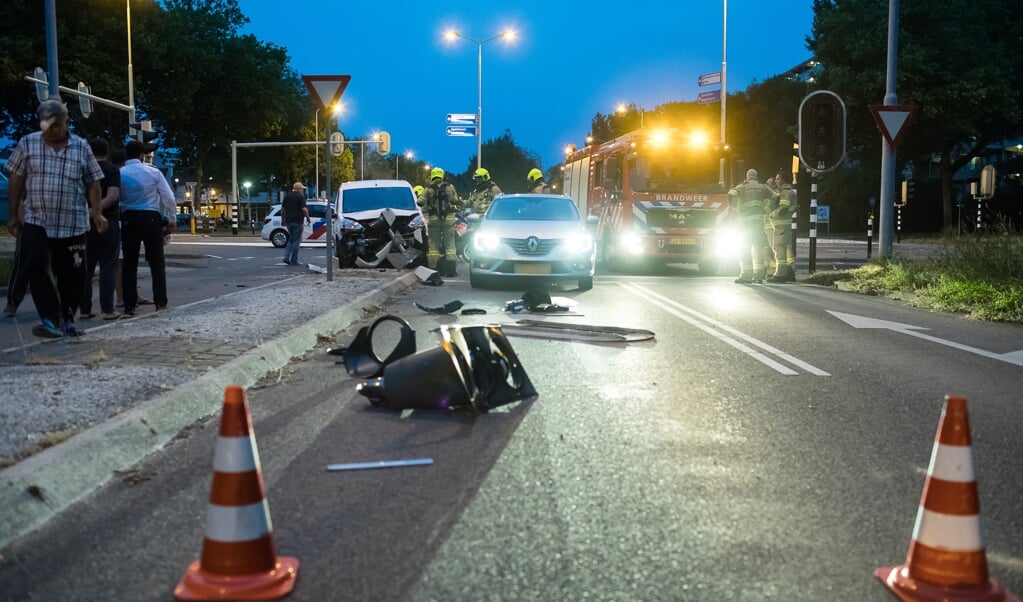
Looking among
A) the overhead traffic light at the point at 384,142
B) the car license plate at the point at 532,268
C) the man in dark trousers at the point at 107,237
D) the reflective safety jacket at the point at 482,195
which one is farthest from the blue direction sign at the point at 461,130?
the man in dark trousers at the point at 107,237

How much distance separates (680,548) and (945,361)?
5701 millimetres

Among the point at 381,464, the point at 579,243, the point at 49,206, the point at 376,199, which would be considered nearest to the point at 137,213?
the point at 49,206

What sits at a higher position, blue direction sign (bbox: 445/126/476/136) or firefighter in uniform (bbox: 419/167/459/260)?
blue direction sign (bbox: 445/126/476/136)

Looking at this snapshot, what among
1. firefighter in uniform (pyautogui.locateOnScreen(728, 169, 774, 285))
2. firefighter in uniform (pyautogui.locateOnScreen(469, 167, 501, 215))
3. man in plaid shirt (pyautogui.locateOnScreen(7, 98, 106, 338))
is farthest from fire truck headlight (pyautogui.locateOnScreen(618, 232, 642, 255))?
man in plaid shirt (pyautogui.locateOnScreen(7, 98, 106, 338))

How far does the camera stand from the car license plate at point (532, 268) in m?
16.0

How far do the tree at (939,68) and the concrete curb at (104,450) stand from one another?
47155 mm

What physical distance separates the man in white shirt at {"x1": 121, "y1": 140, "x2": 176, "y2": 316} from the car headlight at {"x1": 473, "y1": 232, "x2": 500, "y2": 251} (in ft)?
20.5

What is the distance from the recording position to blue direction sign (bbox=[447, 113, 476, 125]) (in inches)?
1913

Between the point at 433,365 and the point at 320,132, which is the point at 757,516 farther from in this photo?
the point at 320,132

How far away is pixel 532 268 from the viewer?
16.0 metres

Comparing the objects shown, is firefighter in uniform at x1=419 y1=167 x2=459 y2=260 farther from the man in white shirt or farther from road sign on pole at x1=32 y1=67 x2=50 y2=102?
road sign on pole at x1=32 y1=67 x2=50 y2=102

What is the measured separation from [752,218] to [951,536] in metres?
15.7

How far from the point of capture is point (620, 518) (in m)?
4.00

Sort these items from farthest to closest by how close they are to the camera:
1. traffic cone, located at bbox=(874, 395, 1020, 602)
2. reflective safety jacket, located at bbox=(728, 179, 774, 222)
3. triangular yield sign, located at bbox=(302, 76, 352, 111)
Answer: reflective safety jacket, located at bbox=(728, 179, 774, 222) → triangular yield sign, located at bbox=(302, 76, 352, 111) → traffic cone, located at bbox=(874, 395, 1020, 602)
